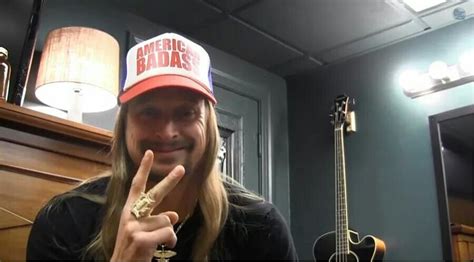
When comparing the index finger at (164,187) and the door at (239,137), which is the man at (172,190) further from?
the door at (239,137)

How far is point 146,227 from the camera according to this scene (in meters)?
0.79

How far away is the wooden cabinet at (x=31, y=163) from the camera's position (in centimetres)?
142

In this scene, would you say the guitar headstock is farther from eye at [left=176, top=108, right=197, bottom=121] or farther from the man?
eye at [left=176, top=108, right=197, bottom=121]

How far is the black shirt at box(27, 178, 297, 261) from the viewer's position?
981 millimetres

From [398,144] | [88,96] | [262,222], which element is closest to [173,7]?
[88,96]

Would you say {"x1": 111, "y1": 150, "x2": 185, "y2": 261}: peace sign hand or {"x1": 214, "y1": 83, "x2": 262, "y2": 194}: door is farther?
{"x1": 214, "y1": 83, "x2": 262, "y2": 194}: door

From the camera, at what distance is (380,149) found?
242cm

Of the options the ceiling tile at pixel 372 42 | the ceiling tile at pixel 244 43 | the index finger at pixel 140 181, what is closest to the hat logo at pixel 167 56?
the index finger at pixel 140 181

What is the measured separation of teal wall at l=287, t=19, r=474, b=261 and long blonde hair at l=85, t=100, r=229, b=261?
4.59ft

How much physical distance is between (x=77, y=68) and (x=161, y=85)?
76 centimetres

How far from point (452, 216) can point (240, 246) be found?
1.34 m

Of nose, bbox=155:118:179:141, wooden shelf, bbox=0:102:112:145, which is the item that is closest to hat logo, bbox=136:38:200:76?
nose, bbox=155:118:179:141

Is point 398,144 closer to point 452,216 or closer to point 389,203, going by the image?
point 389,203

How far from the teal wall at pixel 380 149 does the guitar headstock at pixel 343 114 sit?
0.04 metres
